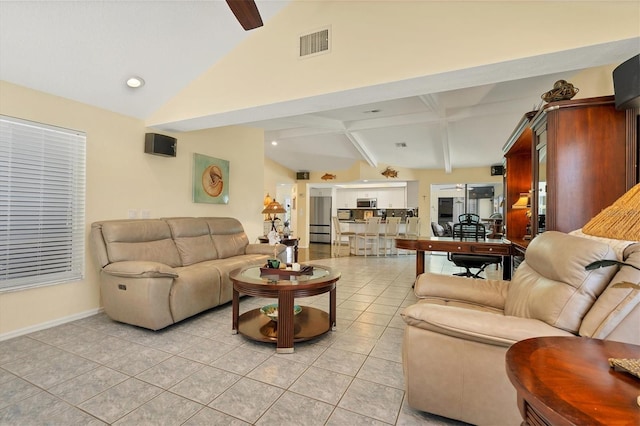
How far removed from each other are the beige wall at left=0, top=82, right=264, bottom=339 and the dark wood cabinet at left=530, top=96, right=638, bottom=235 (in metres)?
4.08

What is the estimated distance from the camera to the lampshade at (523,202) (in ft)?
12.0

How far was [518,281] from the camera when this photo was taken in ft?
6.52

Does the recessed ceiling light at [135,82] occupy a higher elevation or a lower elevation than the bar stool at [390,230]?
higher

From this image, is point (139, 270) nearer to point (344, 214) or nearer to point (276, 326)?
point (276, 326)

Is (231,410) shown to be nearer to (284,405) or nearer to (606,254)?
(284,405)

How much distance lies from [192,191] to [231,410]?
10.6 ft

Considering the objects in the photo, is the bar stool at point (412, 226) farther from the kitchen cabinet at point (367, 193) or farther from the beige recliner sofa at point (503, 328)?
the beige recliner sofa at point (503, 328)

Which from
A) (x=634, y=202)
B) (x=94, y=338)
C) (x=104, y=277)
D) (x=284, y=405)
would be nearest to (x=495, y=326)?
(x=634, y=202)

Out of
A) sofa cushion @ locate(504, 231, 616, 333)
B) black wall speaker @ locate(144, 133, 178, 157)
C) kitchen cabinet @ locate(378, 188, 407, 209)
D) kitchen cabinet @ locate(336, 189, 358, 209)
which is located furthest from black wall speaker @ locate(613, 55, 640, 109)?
kitchen cabinet @ locate(336, 189, 358, 209)

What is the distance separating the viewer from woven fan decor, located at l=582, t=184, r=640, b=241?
787 millimetres

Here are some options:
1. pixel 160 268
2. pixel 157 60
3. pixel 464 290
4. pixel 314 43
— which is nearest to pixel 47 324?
pixel 160 268

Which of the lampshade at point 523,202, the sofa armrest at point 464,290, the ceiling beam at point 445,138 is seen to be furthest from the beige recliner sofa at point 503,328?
the ceiling beam at point 445,138

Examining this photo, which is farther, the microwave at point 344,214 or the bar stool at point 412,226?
the microwave at point 344,214

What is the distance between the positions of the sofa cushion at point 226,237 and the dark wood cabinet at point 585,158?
3.56 metres
